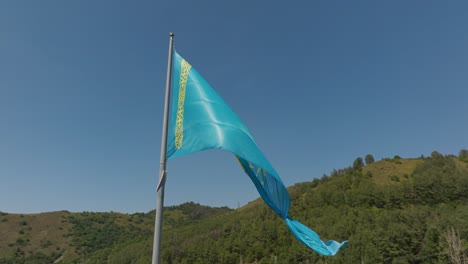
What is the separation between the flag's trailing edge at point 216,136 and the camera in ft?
25.8

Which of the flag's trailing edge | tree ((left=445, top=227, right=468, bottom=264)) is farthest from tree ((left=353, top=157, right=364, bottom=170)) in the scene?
the flag's trailing edge

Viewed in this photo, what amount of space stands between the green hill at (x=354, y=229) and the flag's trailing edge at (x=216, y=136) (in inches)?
1967

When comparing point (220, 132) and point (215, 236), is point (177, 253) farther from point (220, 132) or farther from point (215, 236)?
point (220, 132)

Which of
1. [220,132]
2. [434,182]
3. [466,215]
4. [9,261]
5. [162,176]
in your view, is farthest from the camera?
[9,261]

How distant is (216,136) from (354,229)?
320 feet

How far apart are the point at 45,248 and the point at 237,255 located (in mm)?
118163

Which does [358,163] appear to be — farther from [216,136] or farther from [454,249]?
[216,136]

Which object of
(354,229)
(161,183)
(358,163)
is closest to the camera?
(161,183)

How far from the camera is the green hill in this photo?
76.0m

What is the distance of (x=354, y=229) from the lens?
317 ft

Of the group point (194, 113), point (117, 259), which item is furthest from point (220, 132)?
point (117, 259)

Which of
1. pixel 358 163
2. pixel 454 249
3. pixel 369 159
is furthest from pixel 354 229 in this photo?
pixel 369 159

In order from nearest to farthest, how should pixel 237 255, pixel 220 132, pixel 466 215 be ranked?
pixel 220 132
pixel 466 215
pixel 237 255

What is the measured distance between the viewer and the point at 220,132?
7996 mm
